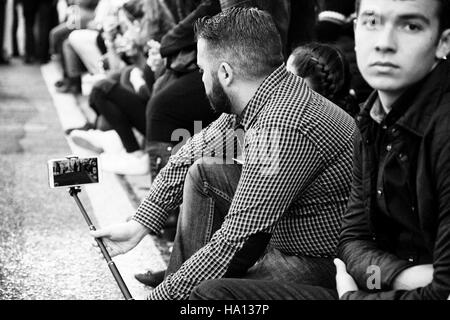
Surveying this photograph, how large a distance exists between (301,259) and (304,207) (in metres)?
0.19

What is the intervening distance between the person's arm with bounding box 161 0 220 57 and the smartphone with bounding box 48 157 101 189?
1.73m

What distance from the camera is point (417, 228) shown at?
232 centimetres

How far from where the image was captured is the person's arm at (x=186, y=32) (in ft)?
15.4

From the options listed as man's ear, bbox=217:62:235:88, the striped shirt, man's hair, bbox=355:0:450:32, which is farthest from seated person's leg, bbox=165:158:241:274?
man's hair, bbox=355:0:450:32

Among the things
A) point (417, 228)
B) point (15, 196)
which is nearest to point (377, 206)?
point (417, 228)

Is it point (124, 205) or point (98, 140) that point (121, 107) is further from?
point (124, 205)

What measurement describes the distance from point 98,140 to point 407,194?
15.3ft

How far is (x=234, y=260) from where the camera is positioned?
279 cm

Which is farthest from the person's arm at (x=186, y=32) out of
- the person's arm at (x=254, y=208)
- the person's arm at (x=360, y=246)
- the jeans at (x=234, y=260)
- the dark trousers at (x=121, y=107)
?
the person's arm at (x=360, y=246)

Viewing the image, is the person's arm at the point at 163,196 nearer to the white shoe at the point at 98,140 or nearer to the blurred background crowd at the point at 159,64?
the blurred background crowd at the point at 159,64

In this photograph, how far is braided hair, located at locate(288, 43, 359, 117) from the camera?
3.74 m

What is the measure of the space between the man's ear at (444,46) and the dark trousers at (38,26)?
35.8 feet

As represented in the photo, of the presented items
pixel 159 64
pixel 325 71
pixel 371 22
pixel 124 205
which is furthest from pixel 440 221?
pixel 159 64

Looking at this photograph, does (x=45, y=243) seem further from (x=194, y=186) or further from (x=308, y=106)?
(x=308, y=106)
